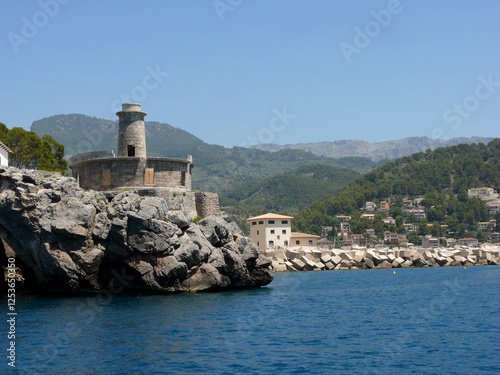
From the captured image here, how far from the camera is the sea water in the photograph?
20.4 metres

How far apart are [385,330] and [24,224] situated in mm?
24647

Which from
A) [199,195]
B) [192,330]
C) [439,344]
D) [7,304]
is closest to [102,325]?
[192,330]

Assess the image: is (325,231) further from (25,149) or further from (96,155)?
(96,155)

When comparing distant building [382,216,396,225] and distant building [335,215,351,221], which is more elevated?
distant building [335,215,351,221]

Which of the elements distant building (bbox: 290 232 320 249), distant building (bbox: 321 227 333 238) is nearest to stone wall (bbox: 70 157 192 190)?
distant building (bbox: 290 232 320 249)

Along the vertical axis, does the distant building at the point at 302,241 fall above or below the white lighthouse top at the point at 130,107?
below

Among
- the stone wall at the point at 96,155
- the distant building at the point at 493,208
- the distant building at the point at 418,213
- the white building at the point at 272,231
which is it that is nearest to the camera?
the stone wall at the point at 96,155

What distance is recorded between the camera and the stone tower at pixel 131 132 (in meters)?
48.2

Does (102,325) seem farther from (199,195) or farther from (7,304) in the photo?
(199,195)

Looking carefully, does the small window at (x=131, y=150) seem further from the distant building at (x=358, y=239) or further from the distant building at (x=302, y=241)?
the distant building at (x=358, y=239)

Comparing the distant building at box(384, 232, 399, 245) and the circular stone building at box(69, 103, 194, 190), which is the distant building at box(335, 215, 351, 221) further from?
the circular stone building at box(69, 103, 194, 190)

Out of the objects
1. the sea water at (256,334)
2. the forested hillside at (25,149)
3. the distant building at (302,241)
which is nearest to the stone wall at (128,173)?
the forested hillside at (25,149)

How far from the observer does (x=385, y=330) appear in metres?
27.6

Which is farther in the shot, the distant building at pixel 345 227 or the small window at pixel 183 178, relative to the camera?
the distant building at pixel 345 227
